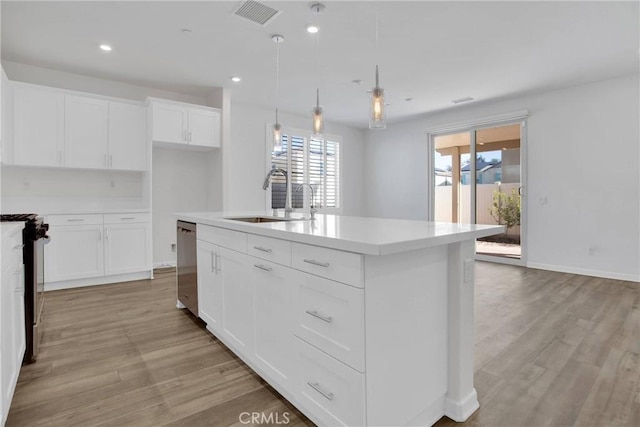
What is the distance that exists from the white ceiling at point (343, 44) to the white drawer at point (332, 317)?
2451 mm

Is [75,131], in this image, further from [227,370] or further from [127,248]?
[227,370]

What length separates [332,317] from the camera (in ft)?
4.46

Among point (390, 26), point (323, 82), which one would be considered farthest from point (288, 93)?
point (390, 26)

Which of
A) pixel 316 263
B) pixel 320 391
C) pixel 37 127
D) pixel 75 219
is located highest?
pixel 37 127

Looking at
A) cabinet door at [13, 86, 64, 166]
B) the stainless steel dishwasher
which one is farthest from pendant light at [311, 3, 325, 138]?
cabinet door at [13, 86, 64, 166]

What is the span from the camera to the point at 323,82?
15.2ft

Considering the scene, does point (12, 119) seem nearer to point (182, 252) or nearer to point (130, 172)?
point (130, 172)

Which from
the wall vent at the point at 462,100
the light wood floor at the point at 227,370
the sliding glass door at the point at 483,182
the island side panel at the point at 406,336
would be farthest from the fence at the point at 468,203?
the island side panel at the point at 406,336

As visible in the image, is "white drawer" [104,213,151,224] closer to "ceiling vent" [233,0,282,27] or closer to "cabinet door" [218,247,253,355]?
"cabinet door" [218,247,253,355]

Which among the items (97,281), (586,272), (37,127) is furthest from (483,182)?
(37,127)

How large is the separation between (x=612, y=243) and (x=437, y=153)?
3.06 metres

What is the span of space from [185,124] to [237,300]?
11.2 feet

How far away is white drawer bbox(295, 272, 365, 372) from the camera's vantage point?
1.25m

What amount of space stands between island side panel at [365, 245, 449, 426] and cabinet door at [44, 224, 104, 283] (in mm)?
4040
